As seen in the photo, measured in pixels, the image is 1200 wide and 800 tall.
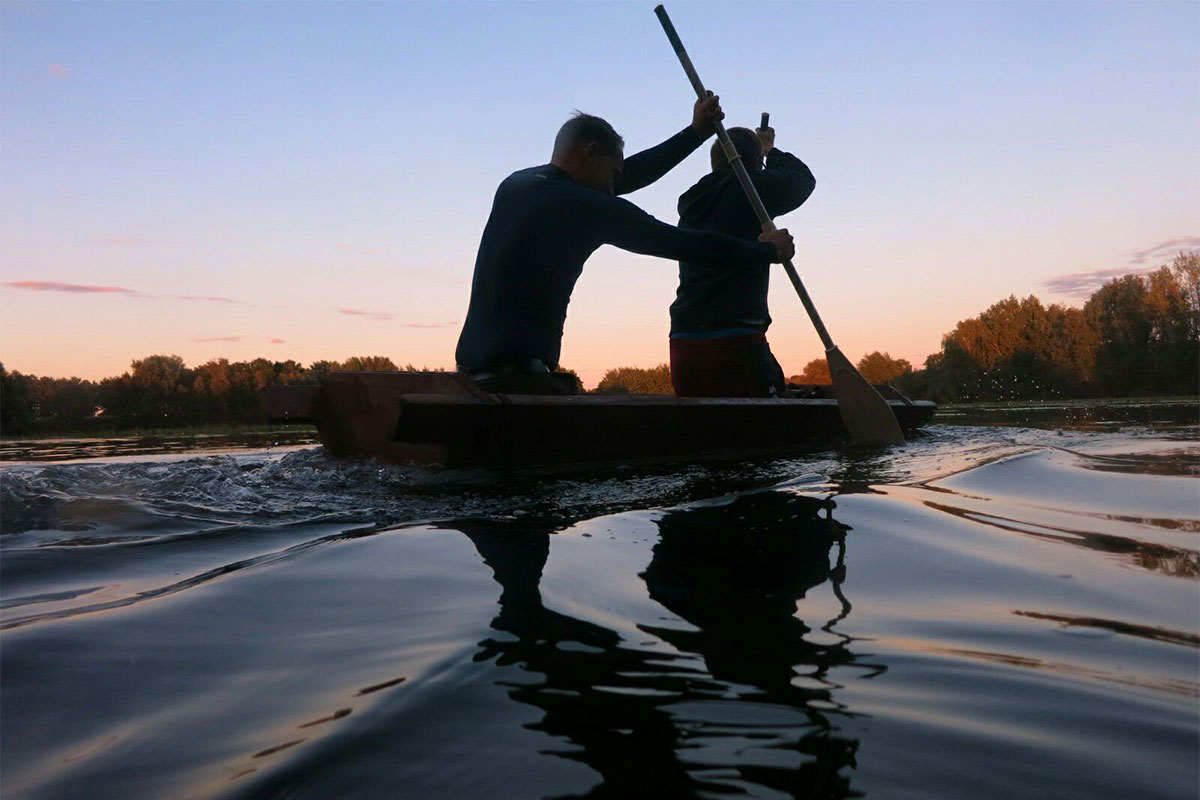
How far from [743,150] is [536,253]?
2746 millimetres

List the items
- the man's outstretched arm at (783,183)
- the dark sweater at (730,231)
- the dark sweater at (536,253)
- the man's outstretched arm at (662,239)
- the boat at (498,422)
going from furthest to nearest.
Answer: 1. the man's outstretched arm at (783,183)
2. the dark sweater at (730,231)
3. the man's outstretched arm at (662,239)
4. the dark sweater at (536,253)
5. the boat at (498,422)

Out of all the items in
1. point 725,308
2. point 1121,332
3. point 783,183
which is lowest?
point 725,308

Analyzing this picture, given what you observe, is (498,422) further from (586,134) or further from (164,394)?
(164,394)

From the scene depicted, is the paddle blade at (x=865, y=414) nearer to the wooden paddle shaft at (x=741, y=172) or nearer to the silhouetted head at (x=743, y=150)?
the wooden paddle shaft at (x=741, y=172)

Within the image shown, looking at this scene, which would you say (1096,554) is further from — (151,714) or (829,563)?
(151,714)

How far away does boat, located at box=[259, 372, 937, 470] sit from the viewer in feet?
10.4

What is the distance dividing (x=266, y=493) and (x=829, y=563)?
225 cm

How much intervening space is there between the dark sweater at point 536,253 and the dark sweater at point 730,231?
117 centimetres

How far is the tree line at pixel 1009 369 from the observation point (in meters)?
25.5

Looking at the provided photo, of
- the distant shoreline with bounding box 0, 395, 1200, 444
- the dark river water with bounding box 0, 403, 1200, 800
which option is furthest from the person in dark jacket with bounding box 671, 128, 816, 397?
the distant shoreline with bounding box 0, 395, 1200, 444

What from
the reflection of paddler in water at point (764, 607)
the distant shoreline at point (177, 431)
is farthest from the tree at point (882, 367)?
the reflection of paddler in water at point (764, 607)

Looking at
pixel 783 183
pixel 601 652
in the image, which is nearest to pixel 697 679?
pixel 601 652

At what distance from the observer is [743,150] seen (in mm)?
5852

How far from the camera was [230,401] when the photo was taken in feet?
84.2
